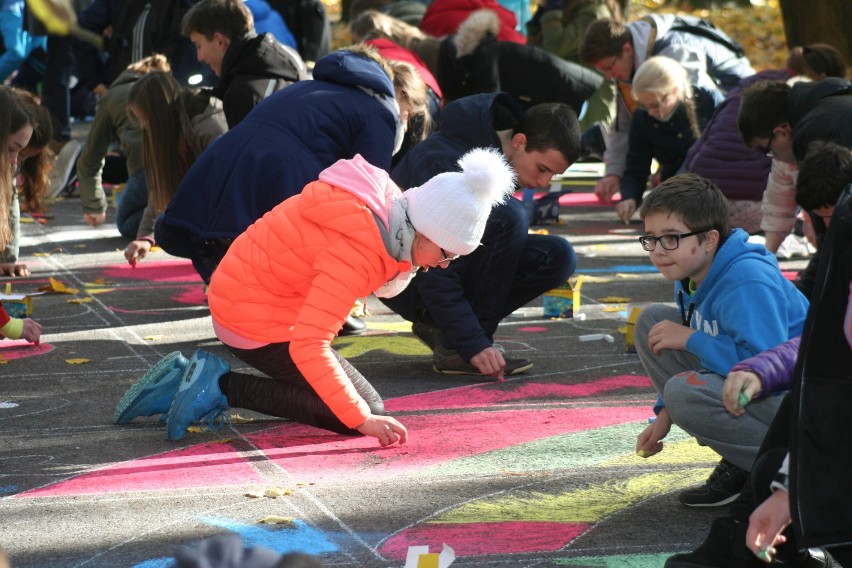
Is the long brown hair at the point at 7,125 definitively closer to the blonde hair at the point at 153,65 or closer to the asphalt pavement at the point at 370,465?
the asphalt pavement at the point at 370,465

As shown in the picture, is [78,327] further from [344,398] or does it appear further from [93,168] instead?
[344,398]

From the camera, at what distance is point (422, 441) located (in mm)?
4105

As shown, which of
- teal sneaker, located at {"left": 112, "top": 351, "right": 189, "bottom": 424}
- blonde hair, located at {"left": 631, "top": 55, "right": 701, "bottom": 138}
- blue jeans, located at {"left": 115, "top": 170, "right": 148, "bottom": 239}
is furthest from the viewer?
blue jeans, located at {"left": 115, "top": 170, "right": 148, "bottom": 239}

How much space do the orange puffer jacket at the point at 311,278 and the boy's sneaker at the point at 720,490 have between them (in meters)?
1.03

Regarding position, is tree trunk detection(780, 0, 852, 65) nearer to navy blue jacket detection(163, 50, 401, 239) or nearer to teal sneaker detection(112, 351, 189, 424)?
navy blue jacket detection(163, 50, 401, 239)

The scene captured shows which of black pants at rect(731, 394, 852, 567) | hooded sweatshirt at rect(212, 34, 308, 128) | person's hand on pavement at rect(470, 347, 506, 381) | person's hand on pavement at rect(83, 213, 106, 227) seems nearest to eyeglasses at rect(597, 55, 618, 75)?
hooded sweatshirt at rect(212, 34, 308, 128)

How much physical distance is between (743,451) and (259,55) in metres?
3.55

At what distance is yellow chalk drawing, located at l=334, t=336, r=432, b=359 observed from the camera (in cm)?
543

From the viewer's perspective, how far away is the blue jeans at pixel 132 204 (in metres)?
7.91

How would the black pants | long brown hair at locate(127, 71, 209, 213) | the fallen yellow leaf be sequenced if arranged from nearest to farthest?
the black pants
long brown hair at locate(127, 71, 209, 213)
the fallen yellow leaf

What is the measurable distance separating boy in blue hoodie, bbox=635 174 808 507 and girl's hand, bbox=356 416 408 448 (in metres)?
0.79

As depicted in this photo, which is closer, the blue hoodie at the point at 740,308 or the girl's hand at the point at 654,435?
the blue hoodie at the point at 740,308

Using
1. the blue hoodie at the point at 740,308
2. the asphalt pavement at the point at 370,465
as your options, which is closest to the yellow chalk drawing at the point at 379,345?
the asphalt pavement at the point at 370,465

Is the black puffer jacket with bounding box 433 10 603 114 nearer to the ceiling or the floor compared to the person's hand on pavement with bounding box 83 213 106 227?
nearer to the ceiling
